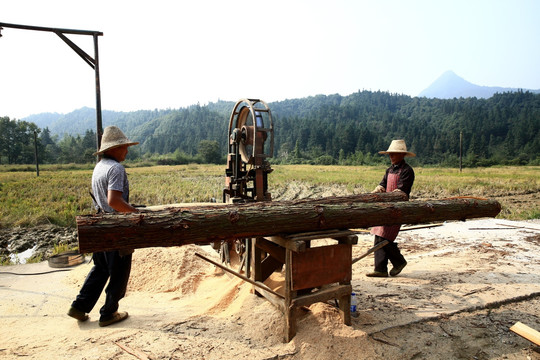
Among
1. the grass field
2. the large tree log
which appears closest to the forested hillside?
the grass field

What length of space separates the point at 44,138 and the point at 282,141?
192 ft

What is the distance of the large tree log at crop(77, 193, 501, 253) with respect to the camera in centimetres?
275

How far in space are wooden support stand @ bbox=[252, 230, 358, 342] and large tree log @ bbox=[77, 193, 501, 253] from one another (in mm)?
154

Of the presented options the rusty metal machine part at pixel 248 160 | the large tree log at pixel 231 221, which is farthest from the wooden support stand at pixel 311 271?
the rusty metal machine part at pixel 248 160

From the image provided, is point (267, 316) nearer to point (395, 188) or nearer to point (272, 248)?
point (272, 248)

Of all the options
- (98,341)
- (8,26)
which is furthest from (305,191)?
(98,341)

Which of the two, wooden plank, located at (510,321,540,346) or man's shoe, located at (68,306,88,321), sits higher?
wooden plank, located at (510,321,540,346)

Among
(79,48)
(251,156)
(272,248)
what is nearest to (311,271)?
(272,248)

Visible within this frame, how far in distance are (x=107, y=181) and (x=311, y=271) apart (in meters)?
2.26

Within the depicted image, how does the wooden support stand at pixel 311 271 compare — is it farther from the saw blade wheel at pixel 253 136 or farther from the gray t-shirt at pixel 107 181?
the saw blade wheel at pixel 253 136

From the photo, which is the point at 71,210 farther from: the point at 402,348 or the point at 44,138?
the point at 44,138

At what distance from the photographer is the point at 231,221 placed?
312cm

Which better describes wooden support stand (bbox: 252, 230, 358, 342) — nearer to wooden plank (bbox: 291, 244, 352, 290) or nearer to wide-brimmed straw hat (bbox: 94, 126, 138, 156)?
wooden plank (bbox: 291, 244, 352, 290)

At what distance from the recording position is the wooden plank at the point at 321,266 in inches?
128
